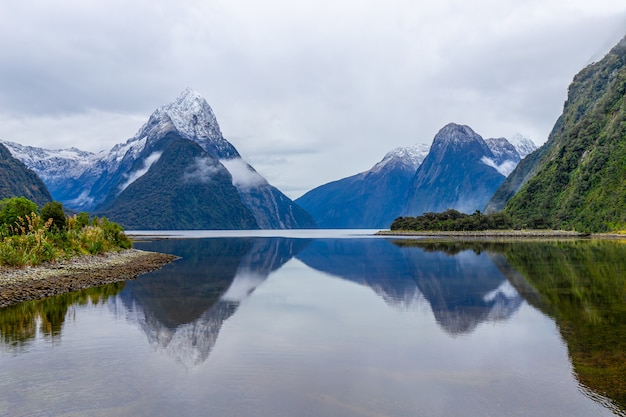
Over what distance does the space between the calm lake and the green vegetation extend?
47.6 feet

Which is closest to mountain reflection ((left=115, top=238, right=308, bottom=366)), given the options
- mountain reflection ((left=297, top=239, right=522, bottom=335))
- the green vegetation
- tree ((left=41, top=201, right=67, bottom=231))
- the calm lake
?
the calm lake

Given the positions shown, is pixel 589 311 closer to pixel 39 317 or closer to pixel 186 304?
pixel 186 304

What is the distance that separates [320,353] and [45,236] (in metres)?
52.8

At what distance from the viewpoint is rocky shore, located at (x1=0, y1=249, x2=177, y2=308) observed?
39719 millimetres

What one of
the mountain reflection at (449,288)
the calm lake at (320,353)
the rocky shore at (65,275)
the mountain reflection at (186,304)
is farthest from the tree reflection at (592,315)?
the rocky shore at (65,275)

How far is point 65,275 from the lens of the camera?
51.1 m

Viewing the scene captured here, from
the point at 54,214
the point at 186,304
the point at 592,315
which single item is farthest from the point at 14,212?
the point at 592,315

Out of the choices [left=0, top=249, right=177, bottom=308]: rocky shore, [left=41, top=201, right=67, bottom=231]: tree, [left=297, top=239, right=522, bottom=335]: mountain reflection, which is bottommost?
[left=297, top=239, right=522, bottom=335]: mountain reflection

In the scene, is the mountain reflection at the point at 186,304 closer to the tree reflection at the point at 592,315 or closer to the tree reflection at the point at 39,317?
the tree reflection at the point at 39,317

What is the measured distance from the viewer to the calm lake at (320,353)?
54.6 feet

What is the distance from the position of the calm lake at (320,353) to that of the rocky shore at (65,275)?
8.75 ft

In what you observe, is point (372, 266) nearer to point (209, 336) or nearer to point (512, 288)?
point (512, 288)

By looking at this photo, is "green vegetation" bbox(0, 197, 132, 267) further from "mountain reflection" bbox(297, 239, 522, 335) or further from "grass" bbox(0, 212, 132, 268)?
"mountain reflection" bbox(297, 239, 522, 335)

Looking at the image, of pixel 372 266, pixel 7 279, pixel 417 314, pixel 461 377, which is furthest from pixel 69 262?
pixel 461 377
